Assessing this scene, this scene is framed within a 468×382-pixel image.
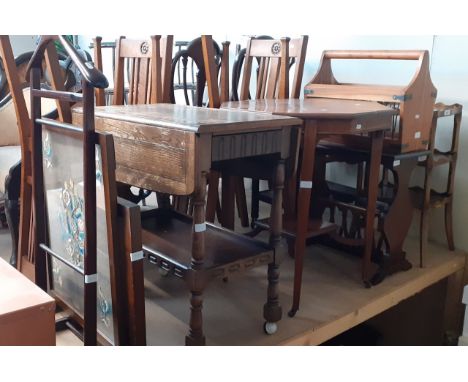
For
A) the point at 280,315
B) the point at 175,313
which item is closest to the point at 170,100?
the point at 175,313

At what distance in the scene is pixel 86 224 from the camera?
55.1 inches

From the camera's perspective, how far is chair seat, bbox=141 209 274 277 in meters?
1.58

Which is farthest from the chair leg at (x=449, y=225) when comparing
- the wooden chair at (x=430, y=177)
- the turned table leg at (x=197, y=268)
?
the turned table leg at (x=197, y=268)

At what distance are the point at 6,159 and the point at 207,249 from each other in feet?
4.10

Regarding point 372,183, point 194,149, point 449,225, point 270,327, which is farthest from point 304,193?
point 449,225

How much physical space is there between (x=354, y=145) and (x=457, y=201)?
0.75 metres

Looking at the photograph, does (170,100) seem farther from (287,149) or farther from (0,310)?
(0,310)

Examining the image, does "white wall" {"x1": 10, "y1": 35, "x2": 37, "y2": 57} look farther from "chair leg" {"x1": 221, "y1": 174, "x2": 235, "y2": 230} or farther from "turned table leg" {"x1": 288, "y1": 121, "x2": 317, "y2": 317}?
"turned table leg" {"x1": 288, "y1": 121, "x2": 317, "y2": 317}

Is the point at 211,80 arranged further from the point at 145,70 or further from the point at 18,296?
the point at 18,296

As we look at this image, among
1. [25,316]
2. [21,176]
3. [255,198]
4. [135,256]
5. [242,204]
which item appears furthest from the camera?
[242,204]

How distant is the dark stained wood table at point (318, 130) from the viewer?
1.71m

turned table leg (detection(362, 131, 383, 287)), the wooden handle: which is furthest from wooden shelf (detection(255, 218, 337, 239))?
the wooden handle

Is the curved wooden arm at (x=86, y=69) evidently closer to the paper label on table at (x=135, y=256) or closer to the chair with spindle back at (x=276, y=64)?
the paper label on table at (x=135, y=256)

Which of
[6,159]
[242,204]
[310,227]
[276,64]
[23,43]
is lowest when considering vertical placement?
[242,204]
